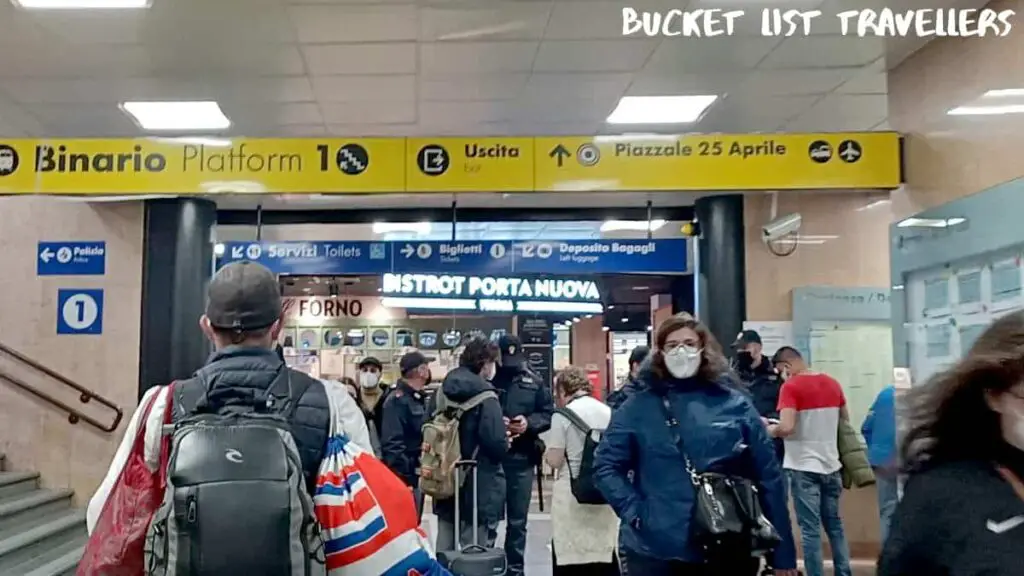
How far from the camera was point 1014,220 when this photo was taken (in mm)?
4059

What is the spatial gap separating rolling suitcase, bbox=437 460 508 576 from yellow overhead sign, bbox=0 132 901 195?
1.75 metres

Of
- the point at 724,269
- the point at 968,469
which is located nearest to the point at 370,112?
the point at 724,269

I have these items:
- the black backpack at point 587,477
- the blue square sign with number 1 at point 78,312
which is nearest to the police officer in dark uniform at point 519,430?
the black backpack at point 587,477

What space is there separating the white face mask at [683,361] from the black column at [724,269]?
4.44 meters

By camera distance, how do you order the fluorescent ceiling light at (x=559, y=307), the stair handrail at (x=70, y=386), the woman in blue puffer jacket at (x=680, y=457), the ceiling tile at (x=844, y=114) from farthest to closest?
the fluorescent ceiling light at (x=559, y=307)
the stair handrail at (x=70, y=386)
the ceiling tile at (x=844, y=114)
the woman in blue puffer jacket at (x=680, y=457)

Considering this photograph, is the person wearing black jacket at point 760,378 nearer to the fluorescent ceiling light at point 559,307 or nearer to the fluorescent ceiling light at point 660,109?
the fluorescent ceiling light at point 660,109

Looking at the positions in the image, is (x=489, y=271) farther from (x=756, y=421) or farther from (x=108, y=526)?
(x=108, y=526)

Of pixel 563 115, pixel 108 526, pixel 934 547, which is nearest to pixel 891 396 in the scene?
pixel 563 115

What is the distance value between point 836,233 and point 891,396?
2.18m

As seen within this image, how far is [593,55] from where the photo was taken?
5293 mm

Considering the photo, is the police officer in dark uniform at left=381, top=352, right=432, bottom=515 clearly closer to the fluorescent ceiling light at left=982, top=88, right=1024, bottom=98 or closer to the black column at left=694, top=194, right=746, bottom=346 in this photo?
the black column at left=694, top=194, right=746, bottom=346

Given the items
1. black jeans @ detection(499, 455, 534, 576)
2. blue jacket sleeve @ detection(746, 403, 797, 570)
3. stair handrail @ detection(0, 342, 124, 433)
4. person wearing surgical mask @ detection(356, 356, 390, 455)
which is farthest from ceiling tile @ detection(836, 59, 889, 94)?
stair handrail @ detection(0, 342, 124, 433)

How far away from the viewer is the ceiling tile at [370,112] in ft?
20.4

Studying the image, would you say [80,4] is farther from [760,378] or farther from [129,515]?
[760,378]
